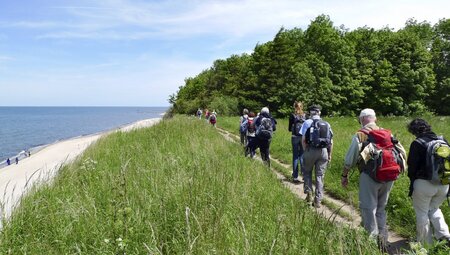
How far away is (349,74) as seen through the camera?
45.3 metres

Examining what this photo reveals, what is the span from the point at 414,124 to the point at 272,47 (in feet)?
153

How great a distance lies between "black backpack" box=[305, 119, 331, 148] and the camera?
6.92 meters

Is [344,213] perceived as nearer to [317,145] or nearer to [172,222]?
[317,145]

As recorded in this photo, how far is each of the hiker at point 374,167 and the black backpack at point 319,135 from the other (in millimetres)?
1879

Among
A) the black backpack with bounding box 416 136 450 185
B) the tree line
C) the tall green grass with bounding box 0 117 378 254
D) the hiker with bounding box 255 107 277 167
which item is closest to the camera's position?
the tall green grass with bounding box 0 117 378 254

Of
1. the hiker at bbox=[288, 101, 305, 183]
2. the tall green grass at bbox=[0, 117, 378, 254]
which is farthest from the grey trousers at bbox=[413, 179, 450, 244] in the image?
the hiker at bbox=[288, 101, 305, 183]

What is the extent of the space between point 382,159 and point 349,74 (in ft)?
144

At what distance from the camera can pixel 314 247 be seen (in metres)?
3.33

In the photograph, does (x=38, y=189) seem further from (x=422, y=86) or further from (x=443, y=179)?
(x=422, y=86)

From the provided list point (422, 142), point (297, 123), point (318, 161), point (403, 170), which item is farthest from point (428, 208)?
point (297, 123)

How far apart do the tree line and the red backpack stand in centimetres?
3724

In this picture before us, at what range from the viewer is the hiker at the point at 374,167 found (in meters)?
4.64

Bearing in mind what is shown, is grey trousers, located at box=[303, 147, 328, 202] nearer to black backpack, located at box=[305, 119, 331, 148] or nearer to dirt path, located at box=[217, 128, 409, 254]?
black backpack, located at box=[305, 119, 331, 148]

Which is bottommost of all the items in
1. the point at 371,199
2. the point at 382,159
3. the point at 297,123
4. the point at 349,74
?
the point at 371,199
